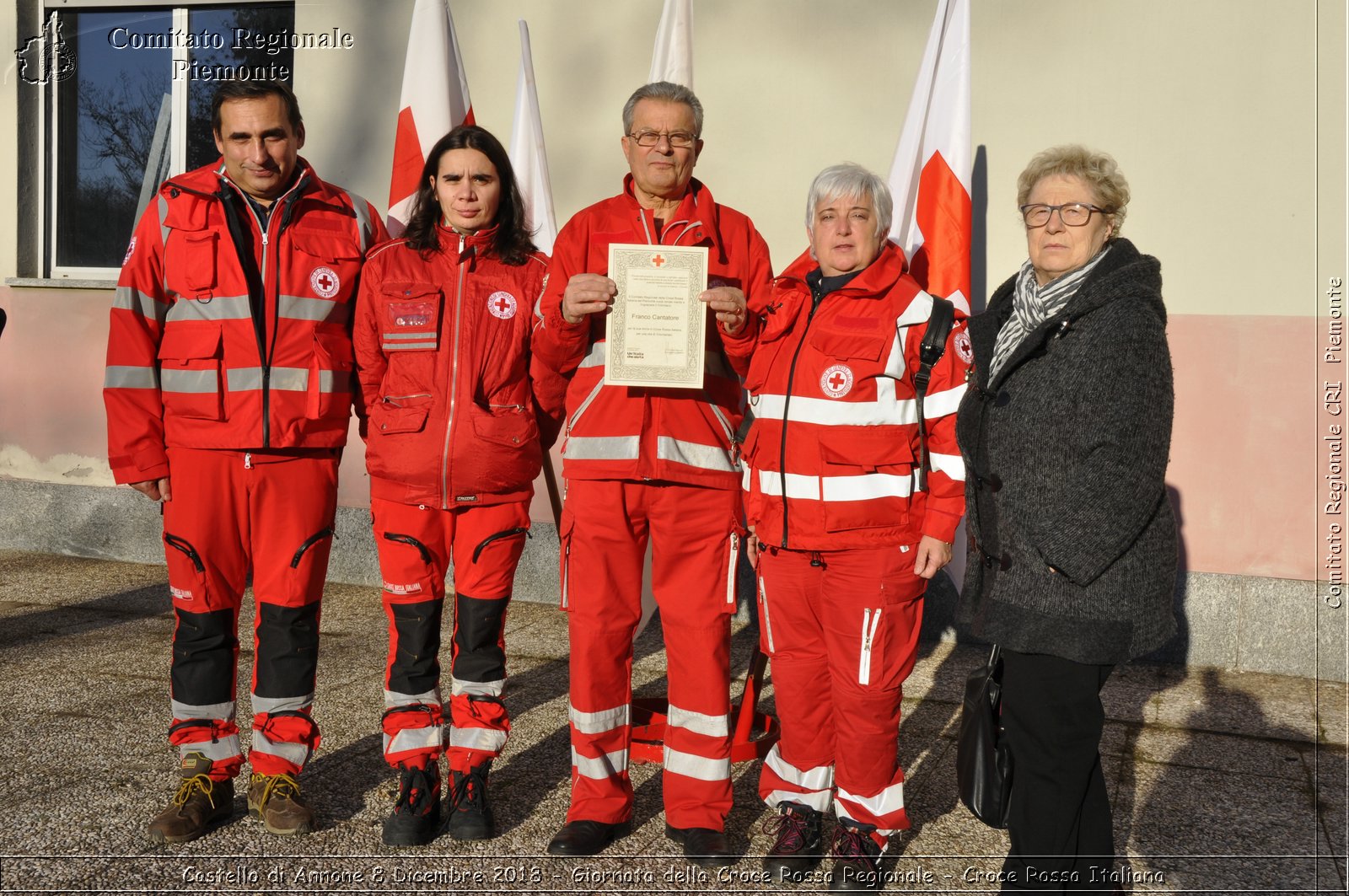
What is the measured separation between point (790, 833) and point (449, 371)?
5.45ft

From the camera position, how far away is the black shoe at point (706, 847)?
319 cm

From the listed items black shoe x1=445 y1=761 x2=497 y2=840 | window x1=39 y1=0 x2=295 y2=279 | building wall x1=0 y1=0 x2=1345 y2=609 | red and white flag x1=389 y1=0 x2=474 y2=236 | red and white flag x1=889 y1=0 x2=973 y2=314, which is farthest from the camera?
window x1=39 y1=0 x2=295 y2=279

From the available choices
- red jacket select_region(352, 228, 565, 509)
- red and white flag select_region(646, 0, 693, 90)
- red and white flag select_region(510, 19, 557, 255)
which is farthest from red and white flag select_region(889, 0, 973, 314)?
red jacket select_region(352, 228, 565, 509)

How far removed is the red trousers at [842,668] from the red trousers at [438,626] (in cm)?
81

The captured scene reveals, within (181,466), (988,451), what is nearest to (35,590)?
(181,466)

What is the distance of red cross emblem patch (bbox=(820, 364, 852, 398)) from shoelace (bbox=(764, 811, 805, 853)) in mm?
1214

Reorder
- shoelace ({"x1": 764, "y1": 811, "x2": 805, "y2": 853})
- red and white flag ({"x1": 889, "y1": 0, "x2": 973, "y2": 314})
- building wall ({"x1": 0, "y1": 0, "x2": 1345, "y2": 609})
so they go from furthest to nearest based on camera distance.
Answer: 1. building wall ({"x1": 0, "y1": 0, "x2": 1345, "y2": 609})
2. red and white flag ({"x1": 889, "y1": 0, "x2": 973, "y2": 314})
3. shoelace ({"x1": 764, "y1": 811, "x2": 805, "y2": 853})

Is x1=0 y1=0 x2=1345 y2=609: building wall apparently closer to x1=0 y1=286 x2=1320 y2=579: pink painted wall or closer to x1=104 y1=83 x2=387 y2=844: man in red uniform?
x1=0 y1=286 x2=1320 y2=579: pink painted wall

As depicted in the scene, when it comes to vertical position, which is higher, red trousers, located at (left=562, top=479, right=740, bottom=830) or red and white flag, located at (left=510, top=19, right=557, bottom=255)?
red and white flag, located at (left=510, top=19, right=557, bottom=255)

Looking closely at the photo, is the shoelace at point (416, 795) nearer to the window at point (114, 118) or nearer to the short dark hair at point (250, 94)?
the short dark hair at point (250, 94)

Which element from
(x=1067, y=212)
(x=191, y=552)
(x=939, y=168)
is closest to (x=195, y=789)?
(x=191, y=552)

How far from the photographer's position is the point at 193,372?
3.32m

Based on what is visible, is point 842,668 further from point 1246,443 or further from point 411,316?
point 1246,443

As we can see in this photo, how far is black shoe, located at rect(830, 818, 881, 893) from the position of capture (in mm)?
3059
